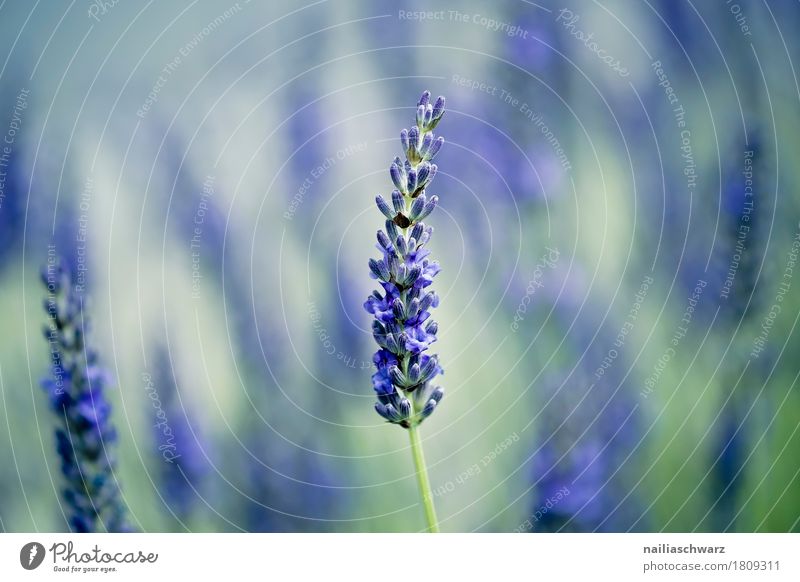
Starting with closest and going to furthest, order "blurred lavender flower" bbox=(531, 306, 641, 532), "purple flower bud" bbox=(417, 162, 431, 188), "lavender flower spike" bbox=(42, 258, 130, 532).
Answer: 1. "purple flower bud" bbox=(417, 162, 431, 188)
2. "lavender flower spike" bbox=(42, 258, 130, 532)
3. "blurred lavender flower" bbox=(531, 306, 641, 532)

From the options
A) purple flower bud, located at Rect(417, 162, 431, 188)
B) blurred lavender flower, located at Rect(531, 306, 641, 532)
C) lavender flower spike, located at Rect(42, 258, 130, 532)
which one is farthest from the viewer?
blurred lavender flower, located at Rect(531, 306, 641, 532)

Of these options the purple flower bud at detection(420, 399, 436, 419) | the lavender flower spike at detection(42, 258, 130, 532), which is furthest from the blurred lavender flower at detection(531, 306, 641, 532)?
the lavender flower spike at detection(42, 258, 130, 532)

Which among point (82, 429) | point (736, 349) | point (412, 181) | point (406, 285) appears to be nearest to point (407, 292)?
Result: point (406, 285)

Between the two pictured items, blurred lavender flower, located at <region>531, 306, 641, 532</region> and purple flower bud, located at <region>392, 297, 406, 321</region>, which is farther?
blurred lavender flower, located at <region>531, 306, 641, 532</region>

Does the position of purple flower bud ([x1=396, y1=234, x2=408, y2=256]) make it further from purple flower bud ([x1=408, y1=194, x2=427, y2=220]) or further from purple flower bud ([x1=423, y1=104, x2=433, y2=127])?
purple flower bud ([x1=423, y1=104, x2=433, y2=127])

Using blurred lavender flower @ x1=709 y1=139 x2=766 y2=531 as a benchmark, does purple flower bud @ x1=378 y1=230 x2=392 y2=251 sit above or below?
above

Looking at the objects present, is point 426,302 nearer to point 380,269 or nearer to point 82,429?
point 380,269

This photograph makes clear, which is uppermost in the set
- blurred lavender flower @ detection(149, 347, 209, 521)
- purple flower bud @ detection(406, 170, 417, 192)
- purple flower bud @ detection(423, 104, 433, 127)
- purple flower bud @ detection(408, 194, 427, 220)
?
purple flower bud @ detection(423, 104, 433, 127)

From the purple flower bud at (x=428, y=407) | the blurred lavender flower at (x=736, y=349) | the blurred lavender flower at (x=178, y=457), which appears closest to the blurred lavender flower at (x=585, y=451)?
the blurred lavender flower at (x=736, y=349)

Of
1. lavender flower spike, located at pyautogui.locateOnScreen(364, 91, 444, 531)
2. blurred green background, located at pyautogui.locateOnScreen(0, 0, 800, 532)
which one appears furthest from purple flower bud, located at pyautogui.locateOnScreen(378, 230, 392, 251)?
blurred green background, located at pyautogui.locateOnScreen(0, 0, 800, 532)
